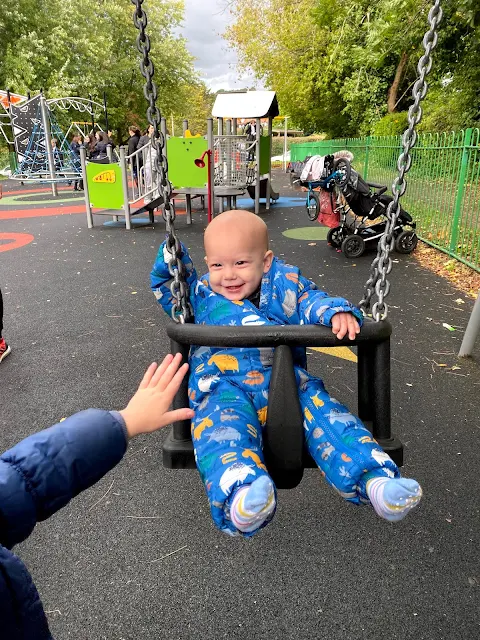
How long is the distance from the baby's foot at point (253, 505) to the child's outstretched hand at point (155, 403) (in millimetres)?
291

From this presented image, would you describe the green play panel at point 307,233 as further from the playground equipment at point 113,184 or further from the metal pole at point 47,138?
the metal pole at point 47,138

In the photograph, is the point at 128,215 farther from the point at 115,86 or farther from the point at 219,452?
the point at 115,86

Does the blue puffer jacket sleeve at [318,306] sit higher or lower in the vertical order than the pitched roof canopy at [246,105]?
lower

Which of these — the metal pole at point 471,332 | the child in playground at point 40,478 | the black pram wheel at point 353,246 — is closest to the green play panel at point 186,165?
the black pram wheel at point 353,246

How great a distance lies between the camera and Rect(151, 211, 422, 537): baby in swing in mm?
1296

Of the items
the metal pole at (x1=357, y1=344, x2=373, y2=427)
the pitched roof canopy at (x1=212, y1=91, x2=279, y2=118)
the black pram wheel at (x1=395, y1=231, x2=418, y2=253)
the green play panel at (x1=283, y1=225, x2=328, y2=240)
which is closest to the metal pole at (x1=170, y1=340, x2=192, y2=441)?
the metal pole at (x1=357, y1=344, x2=373, y2=427)

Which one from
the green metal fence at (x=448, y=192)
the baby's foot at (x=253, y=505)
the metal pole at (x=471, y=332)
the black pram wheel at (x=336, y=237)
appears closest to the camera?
the baby's foot at (x=253, y=505)

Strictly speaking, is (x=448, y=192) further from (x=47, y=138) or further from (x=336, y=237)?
(x=47, y=138)

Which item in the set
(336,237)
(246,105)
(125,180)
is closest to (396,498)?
(336,237)

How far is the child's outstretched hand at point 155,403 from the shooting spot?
106cm

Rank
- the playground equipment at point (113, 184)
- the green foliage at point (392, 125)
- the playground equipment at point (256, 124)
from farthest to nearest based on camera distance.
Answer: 1. the green foliage at point (392, 125)
2. the playground equipment at point (256, 124)
3. the playground equipment at point (113, 184)

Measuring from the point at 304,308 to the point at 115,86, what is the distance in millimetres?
30861

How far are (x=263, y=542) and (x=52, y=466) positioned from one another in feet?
3.89

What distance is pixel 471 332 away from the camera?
3389mm
